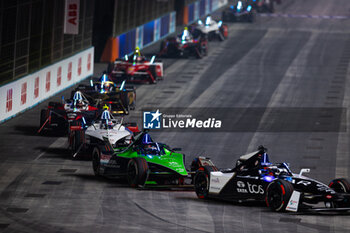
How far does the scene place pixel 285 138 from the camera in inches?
1471

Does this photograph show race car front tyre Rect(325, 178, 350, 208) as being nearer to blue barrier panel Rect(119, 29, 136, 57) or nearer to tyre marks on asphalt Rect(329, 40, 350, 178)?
tyre marks on asphalt Rect(329, 40, 350, 178)

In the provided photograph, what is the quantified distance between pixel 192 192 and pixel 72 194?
11.7 ft

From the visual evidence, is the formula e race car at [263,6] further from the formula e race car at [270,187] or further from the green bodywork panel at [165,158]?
the formula e race car at [270,187]

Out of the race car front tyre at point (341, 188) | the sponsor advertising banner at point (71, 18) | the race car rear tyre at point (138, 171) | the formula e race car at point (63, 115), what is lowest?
the formula e race car at point (63, 115)

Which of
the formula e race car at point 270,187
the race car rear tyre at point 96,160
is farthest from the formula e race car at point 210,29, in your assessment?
the formula e race car at point 270,187

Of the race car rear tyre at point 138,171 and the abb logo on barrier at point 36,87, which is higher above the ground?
the race car rear tyre at point 138,171

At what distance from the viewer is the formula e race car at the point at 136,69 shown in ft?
167

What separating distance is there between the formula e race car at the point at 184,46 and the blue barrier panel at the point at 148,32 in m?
5.46

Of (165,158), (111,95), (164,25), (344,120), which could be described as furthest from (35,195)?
(164,25)

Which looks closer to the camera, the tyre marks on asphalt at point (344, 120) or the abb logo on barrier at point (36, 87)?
the tyre marks on asphalt at point (344, 120)

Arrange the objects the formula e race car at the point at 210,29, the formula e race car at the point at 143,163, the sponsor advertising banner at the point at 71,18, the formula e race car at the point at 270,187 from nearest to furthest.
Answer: the formula e race car at the point at 270,187 → the formula e race car at the point at 143,163 → the sponsor advertising banner at the point at 71,18 → the formula e race car at the point at 210,29

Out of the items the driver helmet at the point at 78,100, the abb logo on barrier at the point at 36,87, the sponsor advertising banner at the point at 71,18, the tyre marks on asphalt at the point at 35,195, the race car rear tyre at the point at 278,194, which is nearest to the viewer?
the race car rear tyre at the point at 278,194

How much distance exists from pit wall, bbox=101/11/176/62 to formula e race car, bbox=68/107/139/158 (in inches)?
1062

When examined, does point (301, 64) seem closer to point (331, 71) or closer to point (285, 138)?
point (331, 71)
